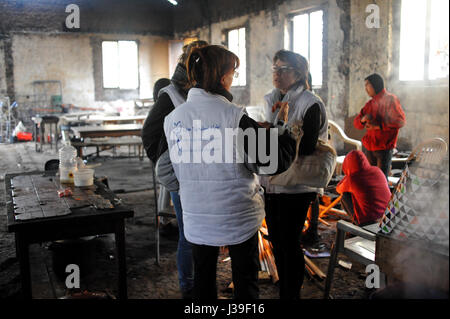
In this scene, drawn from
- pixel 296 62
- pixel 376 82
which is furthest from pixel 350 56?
pixel 296 62

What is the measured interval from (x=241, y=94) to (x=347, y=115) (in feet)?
14.1

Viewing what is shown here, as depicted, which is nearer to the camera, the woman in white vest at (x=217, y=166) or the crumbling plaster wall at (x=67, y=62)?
the woman in white vest at (x=217, y=166)

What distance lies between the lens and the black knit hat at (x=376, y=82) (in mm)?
5250

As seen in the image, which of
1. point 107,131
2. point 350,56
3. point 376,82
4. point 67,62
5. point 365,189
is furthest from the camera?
point 67,62

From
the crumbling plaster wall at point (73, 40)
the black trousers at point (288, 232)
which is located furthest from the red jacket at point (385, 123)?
the crumbling plaster wall at point (73, 40)

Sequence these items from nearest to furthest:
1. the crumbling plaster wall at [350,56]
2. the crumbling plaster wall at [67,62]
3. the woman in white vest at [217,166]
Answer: the woman in white vest at [217,166] < the crumbling plaster wall at [350,56] < the crumbling plaster wall at [67,62]

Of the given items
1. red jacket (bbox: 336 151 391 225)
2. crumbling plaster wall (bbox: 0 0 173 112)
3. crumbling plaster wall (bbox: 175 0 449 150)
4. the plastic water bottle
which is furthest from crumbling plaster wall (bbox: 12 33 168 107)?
red jacket (bbox: 336 151 391 225)

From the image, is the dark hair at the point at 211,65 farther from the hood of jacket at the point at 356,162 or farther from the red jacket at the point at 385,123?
the red jacket at the point at 385,123

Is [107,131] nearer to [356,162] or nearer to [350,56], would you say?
[350,56]

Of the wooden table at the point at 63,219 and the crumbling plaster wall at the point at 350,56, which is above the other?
the crumbling plaster wall at the point at 350,56

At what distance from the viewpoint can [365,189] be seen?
3080 mm

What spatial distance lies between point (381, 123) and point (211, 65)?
3.62 metres
